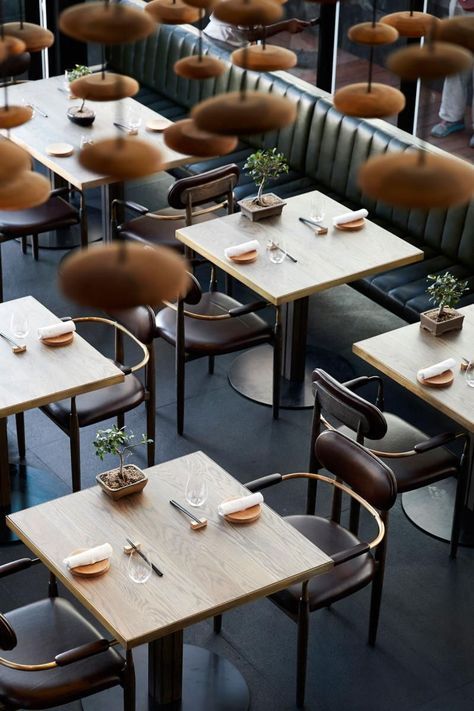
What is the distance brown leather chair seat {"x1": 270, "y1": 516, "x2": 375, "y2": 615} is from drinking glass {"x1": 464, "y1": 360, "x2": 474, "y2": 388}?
1.01 m

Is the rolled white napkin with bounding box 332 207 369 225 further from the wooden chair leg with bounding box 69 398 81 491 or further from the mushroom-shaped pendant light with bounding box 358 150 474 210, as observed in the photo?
the mushroom-shaped pendant light with bounding box 358 150 474 210

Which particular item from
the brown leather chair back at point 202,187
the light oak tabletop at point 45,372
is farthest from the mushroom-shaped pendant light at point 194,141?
the brown leather chair back at point 202,187

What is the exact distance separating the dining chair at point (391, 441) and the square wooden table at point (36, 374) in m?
1.00

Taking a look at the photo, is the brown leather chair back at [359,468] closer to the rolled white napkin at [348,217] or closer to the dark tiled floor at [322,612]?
the dark tiled floor at [322,612]

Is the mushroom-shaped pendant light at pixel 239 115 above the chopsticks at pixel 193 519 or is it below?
above

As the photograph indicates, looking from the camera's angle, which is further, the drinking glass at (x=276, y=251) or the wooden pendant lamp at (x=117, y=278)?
the drinking glass at (x=276, y=251)

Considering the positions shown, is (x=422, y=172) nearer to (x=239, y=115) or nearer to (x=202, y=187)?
(x=239, y=115)

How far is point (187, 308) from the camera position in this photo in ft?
25.5

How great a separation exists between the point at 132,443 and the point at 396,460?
5.60ft

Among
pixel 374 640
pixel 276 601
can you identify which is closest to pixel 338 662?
pixel 374 640

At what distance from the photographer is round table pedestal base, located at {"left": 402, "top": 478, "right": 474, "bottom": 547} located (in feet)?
22.4

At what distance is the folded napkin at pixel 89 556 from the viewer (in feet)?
16.9

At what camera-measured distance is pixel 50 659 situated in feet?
17.0

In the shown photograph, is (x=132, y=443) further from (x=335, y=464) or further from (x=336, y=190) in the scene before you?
(x=336, y=190)
